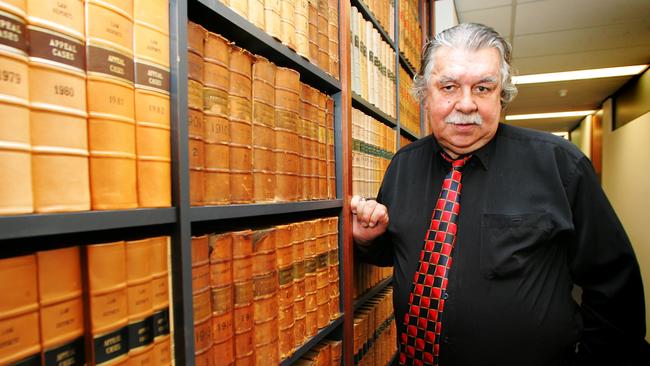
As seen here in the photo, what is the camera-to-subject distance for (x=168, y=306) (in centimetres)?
67

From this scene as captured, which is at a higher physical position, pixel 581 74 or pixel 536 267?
pixel 581 74

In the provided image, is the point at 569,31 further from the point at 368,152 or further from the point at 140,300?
the point at 140,300

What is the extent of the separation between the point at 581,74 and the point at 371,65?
5.53m

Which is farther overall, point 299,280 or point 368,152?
point 368,152

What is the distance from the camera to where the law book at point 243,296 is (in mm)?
834

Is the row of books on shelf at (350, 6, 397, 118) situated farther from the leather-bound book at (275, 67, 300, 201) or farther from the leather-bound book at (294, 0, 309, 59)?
the leather-bound book at (275, 67, 300, 201)

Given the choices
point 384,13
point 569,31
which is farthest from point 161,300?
point 569,31

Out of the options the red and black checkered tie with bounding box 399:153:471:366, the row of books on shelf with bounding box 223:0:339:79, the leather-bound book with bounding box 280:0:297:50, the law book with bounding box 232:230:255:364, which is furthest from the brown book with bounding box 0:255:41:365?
the red and black checkered tie with bounding box 399:153:471:366

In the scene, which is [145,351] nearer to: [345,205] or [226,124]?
[226,124]

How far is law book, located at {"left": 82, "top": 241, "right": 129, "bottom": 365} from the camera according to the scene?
0.54 metres

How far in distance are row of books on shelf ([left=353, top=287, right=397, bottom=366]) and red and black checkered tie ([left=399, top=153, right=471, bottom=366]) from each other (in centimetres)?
30

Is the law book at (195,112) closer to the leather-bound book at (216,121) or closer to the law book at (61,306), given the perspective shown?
the leather-bound book at (216,121)

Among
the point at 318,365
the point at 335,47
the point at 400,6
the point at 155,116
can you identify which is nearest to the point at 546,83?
the point at 400,6

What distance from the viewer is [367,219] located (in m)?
1.36
